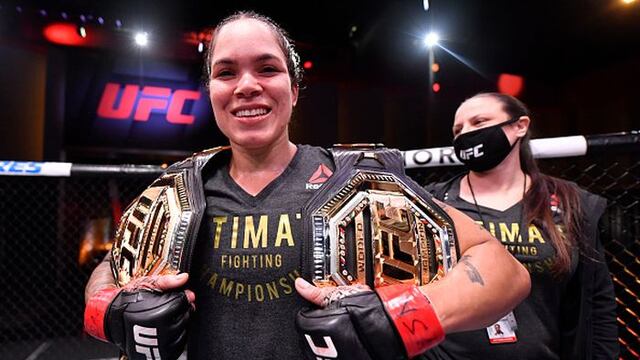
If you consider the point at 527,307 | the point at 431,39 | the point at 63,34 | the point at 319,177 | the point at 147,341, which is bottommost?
the point at 527,307

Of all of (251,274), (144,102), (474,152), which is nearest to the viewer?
(251,274)

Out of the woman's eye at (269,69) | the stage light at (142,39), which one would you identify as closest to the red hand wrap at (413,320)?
the woman's eye at (269,69)

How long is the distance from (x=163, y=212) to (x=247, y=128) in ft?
0.91

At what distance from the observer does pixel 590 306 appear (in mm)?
1354

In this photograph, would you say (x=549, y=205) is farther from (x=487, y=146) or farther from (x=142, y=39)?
(x=142, y=39)

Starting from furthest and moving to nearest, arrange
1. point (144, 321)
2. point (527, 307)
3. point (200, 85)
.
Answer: point (200, 85) → point (527, 307) → point (144, 321)

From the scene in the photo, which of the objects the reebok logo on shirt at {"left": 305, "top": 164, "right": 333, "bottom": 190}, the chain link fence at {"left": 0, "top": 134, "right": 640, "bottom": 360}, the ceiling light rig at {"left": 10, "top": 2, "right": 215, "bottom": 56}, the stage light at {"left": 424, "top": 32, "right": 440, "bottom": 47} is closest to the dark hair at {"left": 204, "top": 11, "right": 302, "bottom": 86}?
the reebok logo on shirt at {"left": 305, "top": 164, "right": 333, "bottom": 190}

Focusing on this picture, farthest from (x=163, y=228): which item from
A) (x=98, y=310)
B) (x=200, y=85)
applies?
(x=200, y=85)

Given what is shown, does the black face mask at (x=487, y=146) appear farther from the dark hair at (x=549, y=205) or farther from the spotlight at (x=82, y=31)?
the spotlight at (x=82, y=31)

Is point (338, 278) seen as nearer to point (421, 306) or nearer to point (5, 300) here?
point (421, 306)

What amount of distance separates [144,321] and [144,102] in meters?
4.67

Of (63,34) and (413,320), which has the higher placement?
(63,34)

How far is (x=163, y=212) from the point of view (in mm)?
937

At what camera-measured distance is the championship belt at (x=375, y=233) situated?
0.78 m
